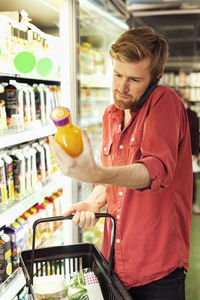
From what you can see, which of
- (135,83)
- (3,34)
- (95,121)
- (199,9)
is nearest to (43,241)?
(95,121)

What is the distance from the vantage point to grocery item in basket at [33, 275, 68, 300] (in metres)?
1.35

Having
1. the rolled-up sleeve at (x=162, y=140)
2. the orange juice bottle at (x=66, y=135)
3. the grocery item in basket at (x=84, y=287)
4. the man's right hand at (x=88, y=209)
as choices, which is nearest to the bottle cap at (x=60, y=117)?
the orange juice bottle at (x=66, y=135)

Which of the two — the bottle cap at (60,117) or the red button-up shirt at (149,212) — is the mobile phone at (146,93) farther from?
the bottle cap at (60,117)

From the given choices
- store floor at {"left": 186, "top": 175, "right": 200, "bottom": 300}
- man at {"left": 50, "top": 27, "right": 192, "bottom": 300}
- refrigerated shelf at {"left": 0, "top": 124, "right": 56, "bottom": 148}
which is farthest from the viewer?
store floor at {"left": 186, "top": 175, "right": 200, "bottom": 300}

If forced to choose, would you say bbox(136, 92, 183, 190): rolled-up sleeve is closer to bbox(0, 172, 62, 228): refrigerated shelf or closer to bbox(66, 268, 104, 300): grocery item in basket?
bbox(66, 268, 104, 300): grocery item in basket

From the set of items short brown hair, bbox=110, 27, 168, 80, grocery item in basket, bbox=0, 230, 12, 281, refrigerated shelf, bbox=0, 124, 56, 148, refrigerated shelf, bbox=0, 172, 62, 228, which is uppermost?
short brown hair, bbox=110, 27, 168, 80

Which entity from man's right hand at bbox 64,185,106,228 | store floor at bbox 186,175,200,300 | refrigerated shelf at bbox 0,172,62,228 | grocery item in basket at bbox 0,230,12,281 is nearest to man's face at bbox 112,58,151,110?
man's right hand at bbox 64,185,106,228

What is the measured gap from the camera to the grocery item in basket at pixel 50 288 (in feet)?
4.44

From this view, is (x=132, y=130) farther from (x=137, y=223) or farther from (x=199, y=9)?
(x=199, y=9)

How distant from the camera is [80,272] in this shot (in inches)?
58.3

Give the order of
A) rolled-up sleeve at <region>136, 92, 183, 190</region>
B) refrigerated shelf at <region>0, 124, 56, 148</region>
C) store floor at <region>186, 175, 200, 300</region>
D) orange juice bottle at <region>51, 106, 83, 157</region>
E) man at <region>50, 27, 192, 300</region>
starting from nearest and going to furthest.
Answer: orange juice bottle at <region>51, 106, 83, 157</region> < rolled-up sleeve at <region>136, 92, 183, 190</region> < man at <region>50, 27, 192, 300</region> < refrigerated shelf at <region>0, 124, 56, 148</region> < store floor at <region>186, 175, 200, 300</region>

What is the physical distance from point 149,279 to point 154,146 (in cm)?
55

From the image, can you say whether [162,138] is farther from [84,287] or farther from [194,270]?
[194,270]

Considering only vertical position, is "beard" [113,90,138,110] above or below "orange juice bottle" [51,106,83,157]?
above
